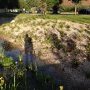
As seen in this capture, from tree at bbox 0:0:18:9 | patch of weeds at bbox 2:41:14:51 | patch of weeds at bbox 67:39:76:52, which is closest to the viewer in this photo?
patch of weeds at bbox 2:41:14:51

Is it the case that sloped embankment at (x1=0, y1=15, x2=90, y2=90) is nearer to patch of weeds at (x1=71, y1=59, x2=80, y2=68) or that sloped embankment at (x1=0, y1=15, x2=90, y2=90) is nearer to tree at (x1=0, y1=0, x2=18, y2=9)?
patch of weeds at (x1=71, y1=59, x2=80, y2=68)

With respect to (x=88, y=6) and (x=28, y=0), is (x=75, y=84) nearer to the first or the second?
(x=28, y=0)

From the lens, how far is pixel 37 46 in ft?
115

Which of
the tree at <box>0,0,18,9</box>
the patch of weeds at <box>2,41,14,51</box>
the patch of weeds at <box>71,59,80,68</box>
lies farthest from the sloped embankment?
the tree at <box>0,0,18,9</box>

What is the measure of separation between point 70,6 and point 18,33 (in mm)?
114659

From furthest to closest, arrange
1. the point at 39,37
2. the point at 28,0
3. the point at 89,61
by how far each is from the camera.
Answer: the point at 28,0, the point at 39,37, the point at 89,61

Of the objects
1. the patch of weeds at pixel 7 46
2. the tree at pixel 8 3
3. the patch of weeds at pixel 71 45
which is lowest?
the tree at pixel 8 3

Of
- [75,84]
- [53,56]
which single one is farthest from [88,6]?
[75,84]

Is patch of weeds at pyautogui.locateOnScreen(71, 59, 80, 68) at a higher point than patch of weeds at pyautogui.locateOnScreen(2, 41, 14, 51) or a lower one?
lower

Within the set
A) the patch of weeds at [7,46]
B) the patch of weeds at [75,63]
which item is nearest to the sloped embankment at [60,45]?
the patch of weeds at [75,63]

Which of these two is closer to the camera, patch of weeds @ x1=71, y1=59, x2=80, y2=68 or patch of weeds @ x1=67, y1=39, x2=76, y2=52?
patch of weeds @ x1=71, y1=59, x2=80, y2=68

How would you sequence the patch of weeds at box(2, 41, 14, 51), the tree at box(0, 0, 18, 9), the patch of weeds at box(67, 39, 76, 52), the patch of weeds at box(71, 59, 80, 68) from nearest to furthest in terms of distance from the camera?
1. the patch of weeds at box(71, 59, 80, 68)
2. the patch of weeds at box(2, 41, 14, 51)
3. the patch of weeds at box(67, 39, 76, 52)
4. the tree at box(0, 0, 18, 9)

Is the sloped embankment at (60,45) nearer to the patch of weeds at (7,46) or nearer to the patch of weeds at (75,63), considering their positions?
the patch of weeds at (75,63)

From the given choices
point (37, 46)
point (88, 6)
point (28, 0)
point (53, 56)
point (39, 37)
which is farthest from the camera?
point (88, 6)
